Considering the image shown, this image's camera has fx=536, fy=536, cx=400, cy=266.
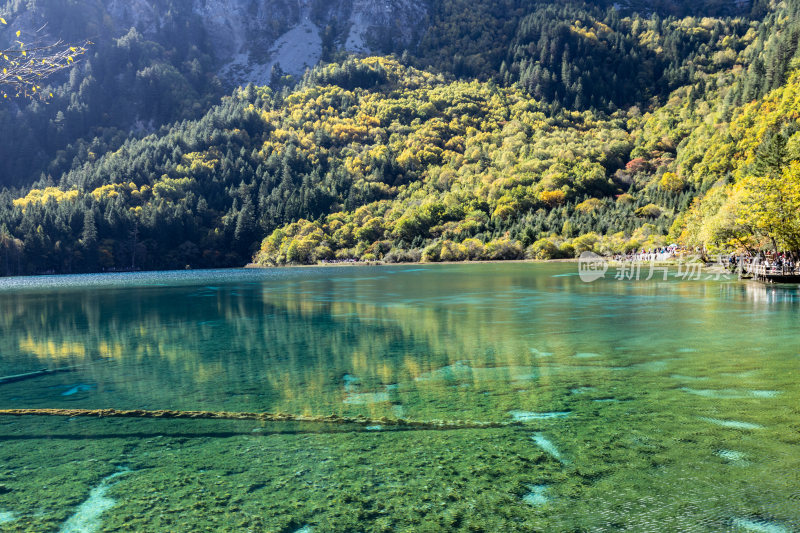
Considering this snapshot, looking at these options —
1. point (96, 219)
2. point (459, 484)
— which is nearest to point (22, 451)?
point (459, 484)

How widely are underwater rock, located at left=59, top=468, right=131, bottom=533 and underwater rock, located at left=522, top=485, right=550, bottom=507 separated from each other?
17.4 feet

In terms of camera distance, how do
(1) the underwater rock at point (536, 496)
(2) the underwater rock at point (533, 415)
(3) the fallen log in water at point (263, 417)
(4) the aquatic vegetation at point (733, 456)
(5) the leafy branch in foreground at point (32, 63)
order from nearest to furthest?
1. (1) the underwater rock at point (536, 496)
2. (5) the leafy branch in foreground at point (32, 63)
3. (4) the aquatic vegetation at point (733, 456)
4. (3) the fallen log in water at point (263, 417)
5. (2) the underwater rock at point (533, 415)

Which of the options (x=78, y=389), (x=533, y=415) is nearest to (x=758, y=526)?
(x=533, y=415)

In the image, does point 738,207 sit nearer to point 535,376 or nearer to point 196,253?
point 535,376

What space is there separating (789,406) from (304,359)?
12.7 metres

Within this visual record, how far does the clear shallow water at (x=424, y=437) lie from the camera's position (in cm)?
665

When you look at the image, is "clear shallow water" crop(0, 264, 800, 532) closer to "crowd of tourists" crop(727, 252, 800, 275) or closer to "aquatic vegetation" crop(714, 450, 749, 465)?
"aquatic vegetation" crop(714, 450, 749, 465)

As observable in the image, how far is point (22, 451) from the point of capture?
30.1 feet

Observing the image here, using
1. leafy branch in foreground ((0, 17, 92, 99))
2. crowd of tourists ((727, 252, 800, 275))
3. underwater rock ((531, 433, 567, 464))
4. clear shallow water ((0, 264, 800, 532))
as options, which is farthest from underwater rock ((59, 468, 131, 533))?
crowd of tourists ((727, 252, 800, 275))

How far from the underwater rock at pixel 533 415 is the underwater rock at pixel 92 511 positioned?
6.82 meters

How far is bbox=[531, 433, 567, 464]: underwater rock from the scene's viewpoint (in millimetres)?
8211

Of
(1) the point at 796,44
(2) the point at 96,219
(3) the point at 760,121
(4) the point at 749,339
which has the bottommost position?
(4) the point at 749,339

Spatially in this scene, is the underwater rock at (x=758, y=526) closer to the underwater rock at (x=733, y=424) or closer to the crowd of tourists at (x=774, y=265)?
the underwater rock at (x=733, y=424)

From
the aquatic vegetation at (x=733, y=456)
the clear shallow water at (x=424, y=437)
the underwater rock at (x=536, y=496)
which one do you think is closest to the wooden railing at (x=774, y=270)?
the clear shallow water at (x=424, y=437)
